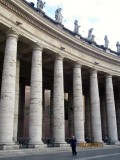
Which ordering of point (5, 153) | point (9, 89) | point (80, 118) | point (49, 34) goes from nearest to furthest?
point (5, 153)
point (9, 89)
point (49, 34)
point (80, 118)

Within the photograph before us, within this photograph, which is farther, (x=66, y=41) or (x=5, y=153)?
(x=66, y=41)

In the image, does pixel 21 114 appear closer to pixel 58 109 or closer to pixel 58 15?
pixel 58 109

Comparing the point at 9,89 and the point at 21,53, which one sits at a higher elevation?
the point at 21,53

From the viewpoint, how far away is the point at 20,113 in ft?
179

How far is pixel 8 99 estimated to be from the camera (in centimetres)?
3256

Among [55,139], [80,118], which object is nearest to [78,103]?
[80,118]

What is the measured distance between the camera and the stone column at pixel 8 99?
31547 millimetres

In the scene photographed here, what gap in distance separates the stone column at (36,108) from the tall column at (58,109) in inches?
197

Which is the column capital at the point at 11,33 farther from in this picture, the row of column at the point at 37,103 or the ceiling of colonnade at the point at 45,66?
the ceiling of colonnade at the point at 45,66

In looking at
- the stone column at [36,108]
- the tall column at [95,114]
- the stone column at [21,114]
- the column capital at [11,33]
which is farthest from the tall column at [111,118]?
the column capital at [11,33]

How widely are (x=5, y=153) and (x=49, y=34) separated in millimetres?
22237

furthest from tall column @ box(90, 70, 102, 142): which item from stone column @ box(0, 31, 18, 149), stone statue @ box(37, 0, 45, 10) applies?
stone column @ box(0, 31, 18, 149)

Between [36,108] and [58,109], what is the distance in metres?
6.00

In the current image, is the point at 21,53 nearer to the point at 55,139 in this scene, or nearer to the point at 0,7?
the point at 0,7
